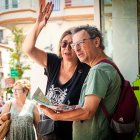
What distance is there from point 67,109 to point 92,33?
410mm

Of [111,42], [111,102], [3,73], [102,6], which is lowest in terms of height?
[3,73]

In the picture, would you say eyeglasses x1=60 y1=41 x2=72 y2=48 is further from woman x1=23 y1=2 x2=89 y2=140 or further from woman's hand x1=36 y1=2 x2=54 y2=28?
woman's hand x1=36 y1=2 x2=54 y2=28

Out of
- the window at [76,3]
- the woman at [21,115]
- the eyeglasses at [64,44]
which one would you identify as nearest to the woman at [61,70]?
the eyeglasses at [64,44]

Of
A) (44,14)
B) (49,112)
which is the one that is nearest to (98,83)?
(49,112)

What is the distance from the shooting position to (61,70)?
7.22 ft

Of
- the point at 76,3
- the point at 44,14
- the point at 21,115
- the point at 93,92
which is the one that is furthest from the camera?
the point at 76,3

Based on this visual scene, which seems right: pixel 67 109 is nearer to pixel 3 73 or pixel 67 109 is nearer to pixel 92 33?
pixel 92 33

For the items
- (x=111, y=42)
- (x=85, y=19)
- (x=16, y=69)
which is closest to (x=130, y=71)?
(x=111, y=42)

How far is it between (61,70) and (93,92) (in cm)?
72

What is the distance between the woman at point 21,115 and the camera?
11.9 feet

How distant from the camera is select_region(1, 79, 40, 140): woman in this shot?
361 centimetres

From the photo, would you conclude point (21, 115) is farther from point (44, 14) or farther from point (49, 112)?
point (49, 112)

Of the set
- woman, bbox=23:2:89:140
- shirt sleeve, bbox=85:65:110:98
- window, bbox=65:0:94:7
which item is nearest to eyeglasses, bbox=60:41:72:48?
woman, bbox=23:2:89:140

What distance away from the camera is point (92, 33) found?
1.67 m
